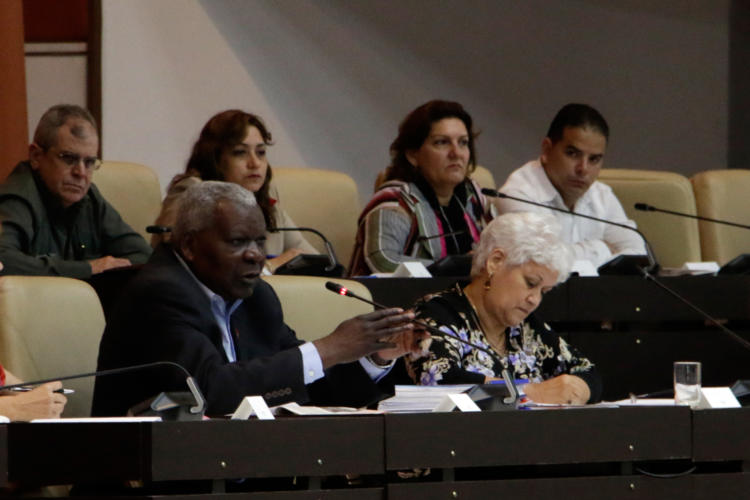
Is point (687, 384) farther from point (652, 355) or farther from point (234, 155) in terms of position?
point (234, 155)

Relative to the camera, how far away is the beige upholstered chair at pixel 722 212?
5176 mm

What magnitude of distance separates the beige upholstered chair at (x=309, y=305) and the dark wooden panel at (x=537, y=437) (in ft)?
3.04

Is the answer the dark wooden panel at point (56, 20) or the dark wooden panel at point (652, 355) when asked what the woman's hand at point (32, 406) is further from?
the dark wooden panel at point (56, 20)

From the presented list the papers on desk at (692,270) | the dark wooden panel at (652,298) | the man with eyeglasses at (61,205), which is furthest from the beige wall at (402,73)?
the dark wooden panel at (652,298)

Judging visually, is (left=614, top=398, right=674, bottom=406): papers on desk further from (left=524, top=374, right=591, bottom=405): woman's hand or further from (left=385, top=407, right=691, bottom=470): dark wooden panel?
(left=524, top=374, right=591, bottom=405): woman's hand

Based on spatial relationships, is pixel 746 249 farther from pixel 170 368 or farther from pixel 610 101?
pixel 170 368

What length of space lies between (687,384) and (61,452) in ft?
3.90

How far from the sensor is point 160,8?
18.2ft

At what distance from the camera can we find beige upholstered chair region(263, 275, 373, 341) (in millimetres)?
3076

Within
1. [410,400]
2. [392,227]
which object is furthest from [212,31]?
[410,400]

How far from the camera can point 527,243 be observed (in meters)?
3.10

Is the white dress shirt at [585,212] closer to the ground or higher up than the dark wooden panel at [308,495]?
higher up

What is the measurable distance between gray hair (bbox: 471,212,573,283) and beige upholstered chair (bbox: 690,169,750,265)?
2178mm

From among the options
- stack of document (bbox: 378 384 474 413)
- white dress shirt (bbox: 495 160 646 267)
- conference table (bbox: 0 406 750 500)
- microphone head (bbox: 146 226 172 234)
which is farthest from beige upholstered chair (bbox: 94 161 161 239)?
conference table (bbox: 0 406 750 500)
